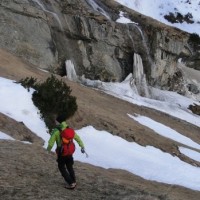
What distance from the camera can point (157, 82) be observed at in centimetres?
4475

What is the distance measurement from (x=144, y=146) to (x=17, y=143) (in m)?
8.52

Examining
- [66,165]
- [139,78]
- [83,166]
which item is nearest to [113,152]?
[83,166]

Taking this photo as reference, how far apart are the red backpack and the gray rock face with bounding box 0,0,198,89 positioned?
25.7 metres

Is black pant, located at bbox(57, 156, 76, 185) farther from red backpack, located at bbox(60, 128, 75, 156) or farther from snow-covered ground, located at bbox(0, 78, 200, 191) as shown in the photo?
snow-covered ground, located at bbox(0, 78, 200, 191)

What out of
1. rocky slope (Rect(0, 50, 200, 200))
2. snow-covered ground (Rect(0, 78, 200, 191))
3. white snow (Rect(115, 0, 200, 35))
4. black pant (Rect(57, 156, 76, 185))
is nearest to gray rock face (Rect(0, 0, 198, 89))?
rocky slope (Rect(0, 50, 200, 200))

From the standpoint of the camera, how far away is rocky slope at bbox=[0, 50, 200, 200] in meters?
9.16

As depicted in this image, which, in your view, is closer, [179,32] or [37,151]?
[37,151]

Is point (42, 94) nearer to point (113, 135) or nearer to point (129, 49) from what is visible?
point (113, 135)

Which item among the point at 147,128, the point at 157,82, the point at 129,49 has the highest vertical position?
the point at 147,128

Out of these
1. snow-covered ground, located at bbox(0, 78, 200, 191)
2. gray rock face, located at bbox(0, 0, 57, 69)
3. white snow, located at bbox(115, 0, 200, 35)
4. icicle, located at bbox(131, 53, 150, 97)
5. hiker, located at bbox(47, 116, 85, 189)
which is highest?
hiker, located at bbox(47, 116, 85, 189)

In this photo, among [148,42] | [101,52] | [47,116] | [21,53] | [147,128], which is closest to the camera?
[47,116]

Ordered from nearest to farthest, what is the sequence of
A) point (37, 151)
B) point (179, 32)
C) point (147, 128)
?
point (37, 151), point (147, 128), point (179, 32)

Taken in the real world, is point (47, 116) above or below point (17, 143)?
below

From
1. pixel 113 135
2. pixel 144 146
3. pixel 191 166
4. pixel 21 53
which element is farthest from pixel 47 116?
pixel 21 53
